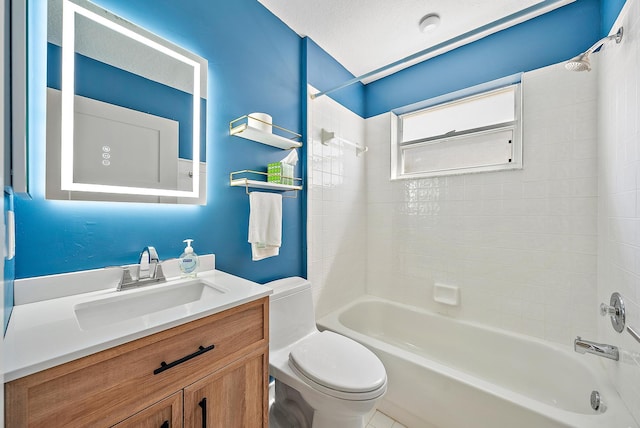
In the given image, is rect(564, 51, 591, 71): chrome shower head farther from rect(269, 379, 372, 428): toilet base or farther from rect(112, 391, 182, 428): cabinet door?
rect(112, 391, 182, 428): cabinet door

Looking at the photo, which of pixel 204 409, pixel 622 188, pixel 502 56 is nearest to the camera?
pixel 204 409

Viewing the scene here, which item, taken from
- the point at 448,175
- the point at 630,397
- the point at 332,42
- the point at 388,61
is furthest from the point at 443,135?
the point at 630,397

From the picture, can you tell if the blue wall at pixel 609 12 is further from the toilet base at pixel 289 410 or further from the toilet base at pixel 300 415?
the toilet base at pixel 289 410

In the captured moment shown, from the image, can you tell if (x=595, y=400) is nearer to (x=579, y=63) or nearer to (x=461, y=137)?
(x=579, y=63)

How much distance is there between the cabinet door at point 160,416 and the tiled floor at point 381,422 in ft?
3.95

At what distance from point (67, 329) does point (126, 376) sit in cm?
21

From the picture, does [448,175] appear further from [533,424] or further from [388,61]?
→ [533,424]

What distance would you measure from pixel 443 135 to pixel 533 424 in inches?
75.1

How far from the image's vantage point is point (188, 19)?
1304 millimetres

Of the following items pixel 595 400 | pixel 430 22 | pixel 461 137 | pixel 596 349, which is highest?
pixel 430 22

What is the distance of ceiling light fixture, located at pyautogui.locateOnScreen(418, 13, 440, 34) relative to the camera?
1.70m


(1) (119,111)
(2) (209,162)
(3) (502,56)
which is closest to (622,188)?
(3) (502,56)

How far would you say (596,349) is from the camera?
1.19m

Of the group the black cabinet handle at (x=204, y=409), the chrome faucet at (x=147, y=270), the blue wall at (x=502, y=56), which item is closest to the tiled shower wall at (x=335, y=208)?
the blue wall at (x=502, y=56)
